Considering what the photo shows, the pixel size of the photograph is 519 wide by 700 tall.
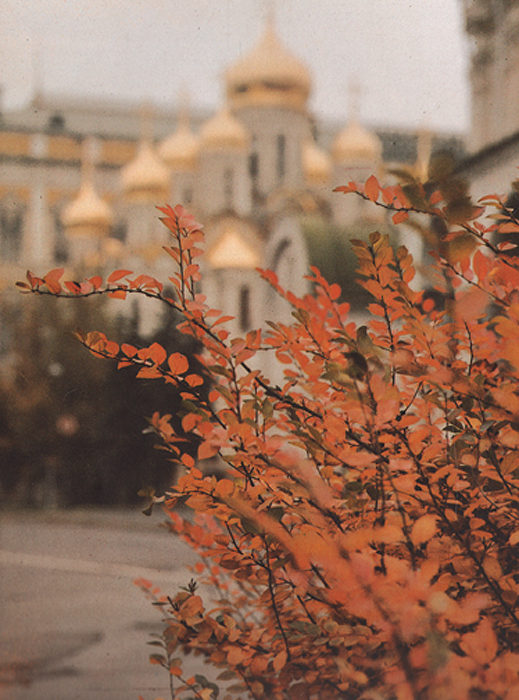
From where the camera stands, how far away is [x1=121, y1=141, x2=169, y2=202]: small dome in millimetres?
5312

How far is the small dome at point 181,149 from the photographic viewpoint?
4.57 m

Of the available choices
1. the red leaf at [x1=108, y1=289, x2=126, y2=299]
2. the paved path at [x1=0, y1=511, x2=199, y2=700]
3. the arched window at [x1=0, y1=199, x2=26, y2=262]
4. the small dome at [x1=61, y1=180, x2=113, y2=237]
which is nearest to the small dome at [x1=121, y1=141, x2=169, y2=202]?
the small dome at [x1=61, y1=180, x2=113, y2=237]

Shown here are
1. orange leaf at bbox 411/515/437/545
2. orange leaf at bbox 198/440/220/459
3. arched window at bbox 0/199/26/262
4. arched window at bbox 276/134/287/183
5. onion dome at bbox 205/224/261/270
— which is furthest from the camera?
arched window at bbox 276/134/287/183

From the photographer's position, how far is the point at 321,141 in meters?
3.39

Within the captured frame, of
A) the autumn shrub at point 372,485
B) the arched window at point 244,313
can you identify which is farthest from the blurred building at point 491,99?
the autumn shrub at point 372,485

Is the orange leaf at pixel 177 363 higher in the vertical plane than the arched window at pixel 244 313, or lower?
lower

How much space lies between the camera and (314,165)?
404 cm

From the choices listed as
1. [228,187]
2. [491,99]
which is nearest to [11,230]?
[228,187]

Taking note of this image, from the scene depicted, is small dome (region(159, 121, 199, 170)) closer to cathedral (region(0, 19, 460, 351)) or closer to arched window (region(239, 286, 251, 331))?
cathedral (region(0, 19, 460, 351))

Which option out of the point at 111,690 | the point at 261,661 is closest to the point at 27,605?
the point at 111,690

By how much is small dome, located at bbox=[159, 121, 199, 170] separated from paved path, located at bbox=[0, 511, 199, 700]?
8.17ft

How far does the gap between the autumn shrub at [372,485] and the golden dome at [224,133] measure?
3.31 m

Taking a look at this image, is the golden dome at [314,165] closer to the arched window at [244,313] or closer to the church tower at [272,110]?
the church tower at [272,110]

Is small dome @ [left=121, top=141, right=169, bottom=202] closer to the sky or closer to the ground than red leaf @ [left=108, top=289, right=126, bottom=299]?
closer to the sky
